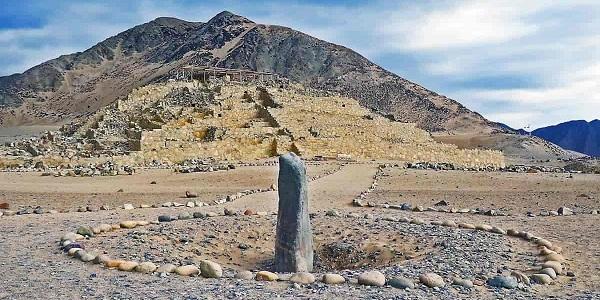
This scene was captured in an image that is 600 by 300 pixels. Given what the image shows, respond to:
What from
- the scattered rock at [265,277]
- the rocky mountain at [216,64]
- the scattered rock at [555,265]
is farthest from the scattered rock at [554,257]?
the rocky mountain at [216,64]

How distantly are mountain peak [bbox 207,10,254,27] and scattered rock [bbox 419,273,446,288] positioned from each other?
134234 mm

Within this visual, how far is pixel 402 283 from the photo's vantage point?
6582mm

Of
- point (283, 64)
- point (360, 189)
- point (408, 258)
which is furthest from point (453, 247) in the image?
point (283, 64)

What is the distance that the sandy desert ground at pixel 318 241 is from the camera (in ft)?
21.1

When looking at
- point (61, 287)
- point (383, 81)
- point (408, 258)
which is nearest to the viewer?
point (61, 287)

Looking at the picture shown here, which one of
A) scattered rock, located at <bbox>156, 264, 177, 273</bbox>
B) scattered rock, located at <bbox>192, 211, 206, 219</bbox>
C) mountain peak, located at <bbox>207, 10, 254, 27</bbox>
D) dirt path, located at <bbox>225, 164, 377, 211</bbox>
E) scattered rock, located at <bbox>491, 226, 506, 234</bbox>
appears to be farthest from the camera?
mountain peak, located at <bbox>207, 10, 254, 27</bbox>

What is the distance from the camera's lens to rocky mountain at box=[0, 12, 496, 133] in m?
92.0

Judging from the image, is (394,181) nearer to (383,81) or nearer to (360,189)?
(360,189)

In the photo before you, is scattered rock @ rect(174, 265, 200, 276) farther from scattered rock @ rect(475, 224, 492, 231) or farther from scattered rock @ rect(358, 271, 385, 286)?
scattered rock @ rect(475, 224, 492, 231)

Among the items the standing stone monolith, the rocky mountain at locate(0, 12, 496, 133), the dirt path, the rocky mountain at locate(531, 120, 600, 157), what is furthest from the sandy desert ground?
the rocky mountain at locate(0, 12, 496, 133)

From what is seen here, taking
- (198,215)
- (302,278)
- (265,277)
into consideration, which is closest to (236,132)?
(198,215)

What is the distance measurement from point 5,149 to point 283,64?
272 feet

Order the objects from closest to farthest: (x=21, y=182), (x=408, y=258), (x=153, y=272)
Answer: (x=153, y=272) < (x=408, y=258) < (x=21, y=182)

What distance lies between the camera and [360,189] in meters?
18.4
